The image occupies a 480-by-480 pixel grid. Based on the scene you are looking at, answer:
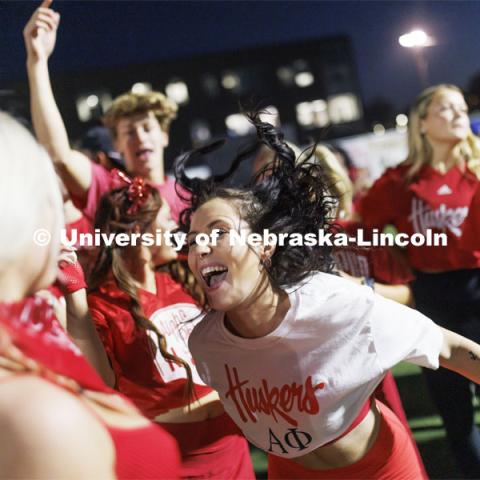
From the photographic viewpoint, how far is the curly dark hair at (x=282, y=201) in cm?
103

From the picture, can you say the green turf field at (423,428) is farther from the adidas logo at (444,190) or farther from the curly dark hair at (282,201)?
the curly dark hair at (282,201)

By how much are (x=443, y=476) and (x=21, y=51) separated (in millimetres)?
1400

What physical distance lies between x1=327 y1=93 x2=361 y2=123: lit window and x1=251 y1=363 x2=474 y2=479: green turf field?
2.27 feet

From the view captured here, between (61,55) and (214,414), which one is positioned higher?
(61,55)

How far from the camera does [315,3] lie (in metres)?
1.49

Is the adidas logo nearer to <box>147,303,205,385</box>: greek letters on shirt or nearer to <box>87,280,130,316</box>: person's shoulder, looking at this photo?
<box>147,303,205,385</box>: greek letters on shirt

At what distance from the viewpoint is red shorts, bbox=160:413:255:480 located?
1.14 meters

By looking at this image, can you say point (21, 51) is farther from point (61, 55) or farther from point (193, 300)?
point (193, 300)

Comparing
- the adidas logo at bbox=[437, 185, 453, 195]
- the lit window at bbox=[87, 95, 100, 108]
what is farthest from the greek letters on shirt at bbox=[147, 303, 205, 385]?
the adidas logo at bbox=[437, 185, 453, 195]

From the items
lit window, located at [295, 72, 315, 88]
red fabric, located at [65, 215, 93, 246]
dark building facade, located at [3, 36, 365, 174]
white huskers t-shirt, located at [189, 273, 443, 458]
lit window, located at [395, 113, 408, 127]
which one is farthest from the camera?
lit window, located at [395, 113, 408, 127]

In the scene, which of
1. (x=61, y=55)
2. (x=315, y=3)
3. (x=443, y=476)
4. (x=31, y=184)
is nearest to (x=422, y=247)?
(x=443, y=476)

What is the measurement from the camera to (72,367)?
62cm

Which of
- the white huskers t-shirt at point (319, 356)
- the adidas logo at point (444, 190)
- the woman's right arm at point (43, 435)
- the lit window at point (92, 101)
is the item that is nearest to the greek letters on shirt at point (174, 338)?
the white huskers t-shirt at point (319, 356)

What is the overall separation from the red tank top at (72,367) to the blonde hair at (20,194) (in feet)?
0.18
